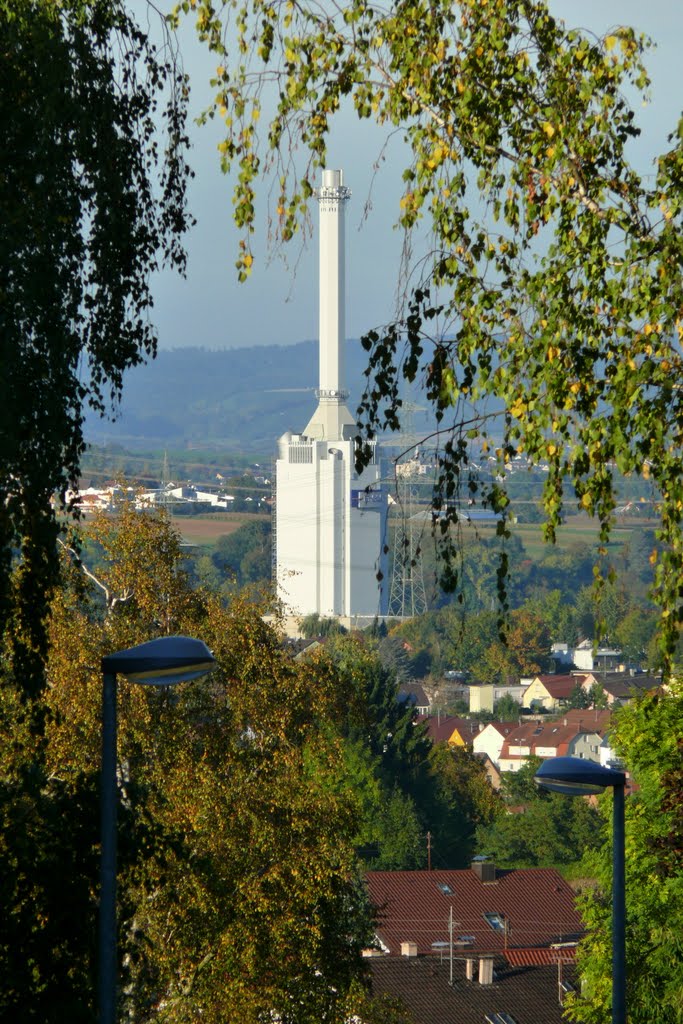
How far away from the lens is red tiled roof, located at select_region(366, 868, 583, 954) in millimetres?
37594

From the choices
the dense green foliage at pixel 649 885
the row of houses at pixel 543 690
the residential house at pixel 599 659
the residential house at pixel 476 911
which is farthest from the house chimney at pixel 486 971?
the residential house at pixel 599 659

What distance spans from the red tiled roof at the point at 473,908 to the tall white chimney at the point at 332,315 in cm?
8592

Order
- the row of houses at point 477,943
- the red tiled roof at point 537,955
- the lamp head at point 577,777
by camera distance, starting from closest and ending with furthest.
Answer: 1. the lamp head at point 577,777
2. the row of houses at point 477,943
3. the red tiled roof at point 537,955

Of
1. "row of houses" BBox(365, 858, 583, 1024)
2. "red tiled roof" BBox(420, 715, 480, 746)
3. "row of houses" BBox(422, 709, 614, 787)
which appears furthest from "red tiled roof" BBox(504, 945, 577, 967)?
"red tiled roof" BBox(420, 715, 480, 746)

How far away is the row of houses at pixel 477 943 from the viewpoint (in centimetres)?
3047

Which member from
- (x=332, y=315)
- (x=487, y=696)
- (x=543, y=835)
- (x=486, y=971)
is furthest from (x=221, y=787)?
(x=332, y=315)

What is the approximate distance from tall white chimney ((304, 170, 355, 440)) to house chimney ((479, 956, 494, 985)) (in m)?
95.1

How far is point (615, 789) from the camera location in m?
7.07

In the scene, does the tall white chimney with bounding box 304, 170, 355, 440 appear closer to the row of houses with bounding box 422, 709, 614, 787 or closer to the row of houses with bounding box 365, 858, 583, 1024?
the row of houses with bounding box 422, 709, 614, 787

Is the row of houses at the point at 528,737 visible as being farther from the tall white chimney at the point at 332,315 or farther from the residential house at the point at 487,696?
the tall white chimney at the point at 332,315

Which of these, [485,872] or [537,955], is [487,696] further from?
[537,955]

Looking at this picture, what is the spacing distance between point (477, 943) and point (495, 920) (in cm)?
223

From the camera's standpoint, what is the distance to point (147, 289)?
8.47 m

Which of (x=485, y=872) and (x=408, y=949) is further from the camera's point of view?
(x=485, y=872)
